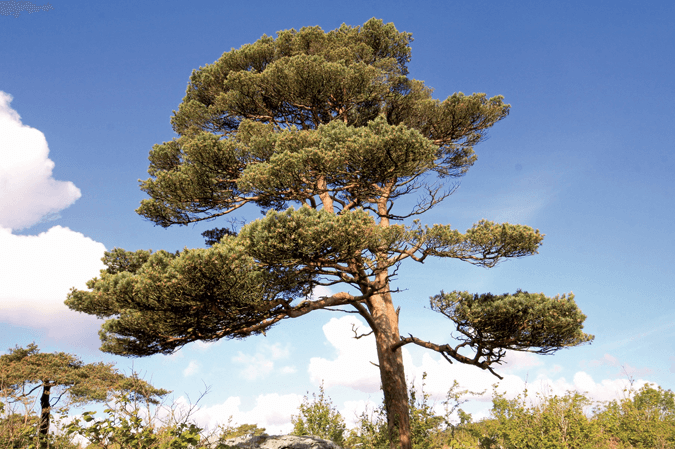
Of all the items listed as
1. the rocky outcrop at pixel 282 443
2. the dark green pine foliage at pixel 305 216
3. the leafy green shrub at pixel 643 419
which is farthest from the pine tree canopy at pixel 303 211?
the leafy green shrub at pixel 643 419

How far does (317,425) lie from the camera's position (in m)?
12.9

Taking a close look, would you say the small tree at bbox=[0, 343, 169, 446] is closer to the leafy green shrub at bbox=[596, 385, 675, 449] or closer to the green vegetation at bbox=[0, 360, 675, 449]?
the green vegetation at bbox=[0, 360, 675, 449]

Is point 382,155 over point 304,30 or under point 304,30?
under

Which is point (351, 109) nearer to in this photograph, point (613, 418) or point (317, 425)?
point (317, 425)

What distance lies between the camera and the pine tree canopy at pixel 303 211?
25.8ft

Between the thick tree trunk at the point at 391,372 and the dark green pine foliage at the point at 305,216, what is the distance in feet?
0.13

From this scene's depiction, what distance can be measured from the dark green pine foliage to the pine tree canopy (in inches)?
1.5

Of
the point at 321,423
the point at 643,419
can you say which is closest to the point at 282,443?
the point at 321,423

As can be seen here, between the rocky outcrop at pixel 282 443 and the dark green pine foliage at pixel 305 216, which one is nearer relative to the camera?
the dark green pine foliage at pixel 305 216

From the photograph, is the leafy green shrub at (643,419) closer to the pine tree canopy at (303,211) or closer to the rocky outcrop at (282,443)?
the pine tree canopy at (303,211)

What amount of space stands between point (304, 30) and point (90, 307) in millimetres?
10465

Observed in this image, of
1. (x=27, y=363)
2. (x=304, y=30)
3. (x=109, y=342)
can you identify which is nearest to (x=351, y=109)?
(x=304, y=30)

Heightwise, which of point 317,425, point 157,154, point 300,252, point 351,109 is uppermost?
point 351,109

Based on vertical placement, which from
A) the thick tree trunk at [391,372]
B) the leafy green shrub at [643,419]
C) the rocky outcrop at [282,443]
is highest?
the thick tree trunk at [391,372]
